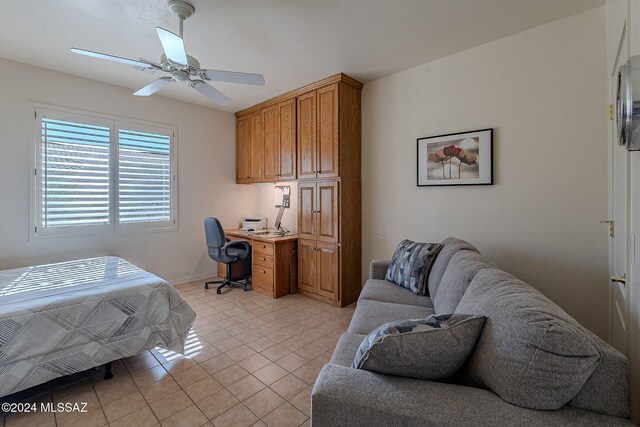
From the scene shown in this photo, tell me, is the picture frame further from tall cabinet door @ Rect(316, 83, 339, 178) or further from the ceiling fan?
the ceiling fan

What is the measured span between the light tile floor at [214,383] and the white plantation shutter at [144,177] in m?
1.91

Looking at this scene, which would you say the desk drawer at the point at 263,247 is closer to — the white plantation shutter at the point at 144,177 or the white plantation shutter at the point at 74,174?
the white plantation shutter at the point at 144,177

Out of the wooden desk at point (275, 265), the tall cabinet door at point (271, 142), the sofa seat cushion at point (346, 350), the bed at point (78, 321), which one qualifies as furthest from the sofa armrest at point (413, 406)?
the tall cabinet door at point (271, 142)

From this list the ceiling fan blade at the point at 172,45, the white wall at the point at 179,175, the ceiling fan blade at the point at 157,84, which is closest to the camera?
the ceiling fan blade at the point at 172,45

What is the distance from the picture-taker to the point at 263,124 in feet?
14.6

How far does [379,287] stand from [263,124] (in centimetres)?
311

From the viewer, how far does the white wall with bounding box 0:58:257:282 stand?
3078 millimetres

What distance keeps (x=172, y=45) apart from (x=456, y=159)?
262 centimetres

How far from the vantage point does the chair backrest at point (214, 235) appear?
12.8 ft

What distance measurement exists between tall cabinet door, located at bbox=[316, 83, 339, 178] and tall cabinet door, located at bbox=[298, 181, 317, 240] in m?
0.29

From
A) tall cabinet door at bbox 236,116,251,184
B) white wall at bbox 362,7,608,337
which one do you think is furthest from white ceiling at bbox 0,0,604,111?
tall cabinet door at bbox 236,116,251,184

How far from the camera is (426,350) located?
40.3 inches

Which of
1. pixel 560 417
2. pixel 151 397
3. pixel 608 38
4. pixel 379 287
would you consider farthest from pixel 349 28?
pixel 151 397

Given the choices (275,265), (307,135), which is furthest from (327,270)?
(307,135)
